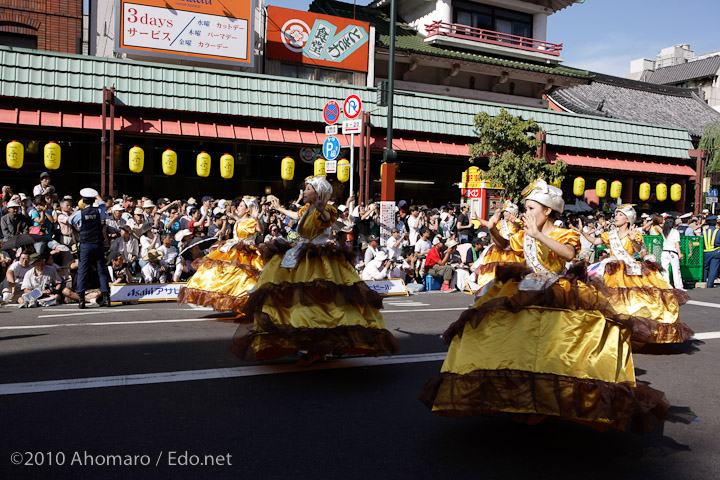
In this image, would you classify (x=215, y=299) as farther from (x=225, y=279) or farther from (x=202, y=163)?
(x=202, y=163)

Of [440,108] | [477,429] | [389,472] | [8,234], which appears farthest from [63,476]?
[440,108]

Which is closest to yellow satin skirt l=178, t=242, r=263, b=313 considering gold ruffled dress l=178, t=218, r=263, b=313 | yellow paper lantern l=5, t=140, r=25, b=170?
gold ruffled dress l=178, t=218, r=263, b=313

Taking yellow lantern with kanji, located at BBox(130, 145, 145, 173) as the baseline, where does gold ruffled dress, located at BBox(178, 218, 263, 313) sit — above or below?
below

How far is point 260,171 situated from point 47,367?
14.9 metres

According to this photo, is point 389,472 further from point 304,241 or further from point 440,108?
point 440,108

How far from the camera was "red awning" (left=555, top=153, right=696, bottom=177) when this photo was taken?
25.3 metres

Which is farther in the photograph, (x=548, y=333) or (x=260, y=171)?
(x=260, y=171)

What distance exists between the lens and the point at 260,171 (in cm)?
2081

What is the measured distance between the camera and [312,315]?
234 inches

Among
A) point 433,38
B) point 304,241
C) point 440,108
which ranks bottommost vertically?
point 304,241

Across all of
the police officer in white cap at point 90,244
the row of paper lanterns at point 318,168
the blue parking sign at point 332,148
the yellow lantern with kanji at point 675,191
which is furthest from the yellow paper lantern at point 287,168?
the yellow lantern with kanji at point 675,191

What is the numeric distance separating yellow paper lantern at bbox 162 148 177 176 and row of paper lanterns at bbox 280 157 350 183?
3291 millimetres

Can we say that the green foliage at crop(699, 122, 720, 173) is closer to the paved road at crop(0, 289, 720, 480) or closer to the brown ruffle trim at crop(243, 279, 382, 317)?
the paved road at crop(0, 289, 720, 480)

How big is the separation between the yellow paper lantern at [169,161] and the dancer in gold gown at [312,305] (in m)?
12.2
